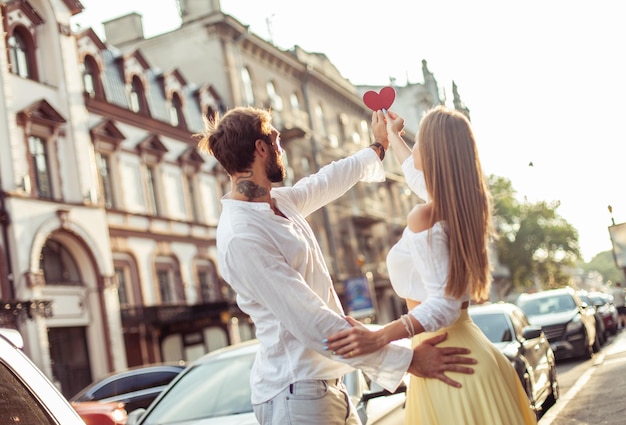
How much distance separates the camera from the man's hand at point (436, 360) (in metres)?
3.45

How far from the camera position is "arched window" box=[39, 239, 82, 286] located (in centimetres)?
2669

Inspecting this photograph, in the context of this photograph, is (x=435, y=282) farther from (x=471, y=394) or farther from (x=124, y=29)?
(x=124, y=29)

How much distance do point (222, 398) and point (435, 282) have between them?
368 cm

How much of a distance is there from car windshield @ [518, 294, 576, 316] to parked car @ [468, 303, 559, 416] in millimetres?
9420

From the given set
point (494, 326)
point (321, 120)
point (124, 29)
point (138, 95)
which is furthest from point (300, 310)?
point (321, 120)

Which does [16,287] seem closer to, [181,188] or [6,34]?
[6,34]

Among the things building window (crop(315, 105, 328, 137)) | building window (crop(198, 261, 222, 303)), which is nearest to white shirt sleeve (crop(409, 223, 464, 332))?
building window (crop(198, 261, 222, 303))

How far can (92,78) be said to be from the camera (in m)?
30.3

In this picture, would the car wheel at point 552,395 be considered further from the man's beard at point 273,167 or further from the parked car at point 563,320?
the man's beard at point 273,167

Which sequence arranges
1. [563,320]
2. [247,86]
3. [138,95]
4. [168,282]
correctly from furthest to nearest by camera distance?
[247,86] < [138,95] < [168,282] < [563,320]

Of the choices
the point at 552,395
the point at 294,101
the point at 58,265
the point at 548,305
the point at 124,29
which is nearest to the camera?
the point at 552,395

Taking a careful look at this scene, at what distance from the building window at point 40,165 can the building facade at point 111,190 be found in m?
0.05

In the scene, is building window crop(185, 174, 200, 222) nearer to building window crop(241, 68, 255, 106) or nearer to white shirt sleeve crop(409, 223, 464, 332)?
building window crop(241, 68, 255, 106)

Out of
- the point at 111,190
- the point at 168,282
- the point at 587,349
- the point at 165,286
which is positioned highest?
the point at 111,190
